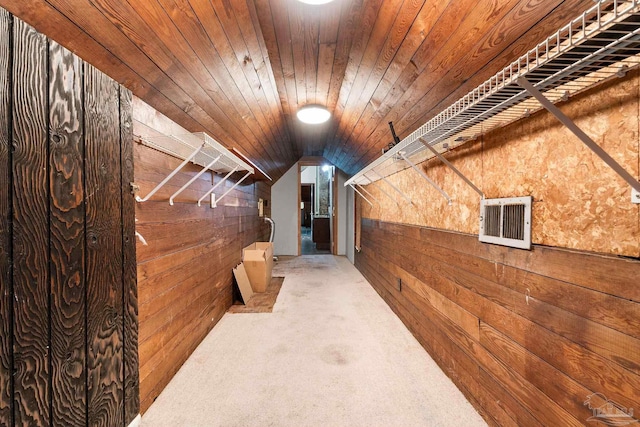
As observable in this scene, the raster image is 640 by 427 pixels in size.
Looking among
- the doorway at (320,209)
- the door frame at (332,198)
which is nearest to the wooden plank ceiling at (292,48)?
the door frame at (332,198)

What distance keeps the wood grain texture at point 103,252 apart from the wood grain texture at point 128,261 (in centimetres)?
3

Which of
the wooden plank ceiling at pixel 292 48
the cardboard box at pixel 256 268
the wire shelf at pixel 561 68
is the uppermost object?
the wooden plank ceiling at pixel 292 48

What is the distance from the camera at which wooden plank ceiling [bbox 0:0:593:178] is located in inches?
36.4

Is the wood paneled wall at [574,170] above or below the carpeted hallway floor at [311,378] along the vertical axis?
above

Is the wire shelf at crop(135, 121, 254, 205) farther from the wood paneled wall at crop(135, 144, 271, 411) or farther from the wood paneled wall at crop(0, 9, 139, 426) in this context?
the wood paneled wall at crop(0, 9, 139, 426)

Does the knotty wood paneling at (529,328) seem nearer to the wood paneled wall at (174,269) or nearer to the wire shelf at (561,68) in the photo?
the wire shelf at (561,68)

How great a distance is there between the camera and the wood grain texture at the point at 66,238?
749 millimetres

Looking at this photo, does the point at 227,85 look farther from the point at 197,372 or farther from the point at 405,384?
the point at 405,384

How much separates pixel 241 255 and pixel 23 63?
3.10 metres

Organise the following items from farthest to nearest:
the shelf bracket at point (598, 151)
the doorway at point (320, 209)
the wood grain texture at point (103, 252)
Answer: the doorway at point (320, 209) → the wood grain texture at point (103, 252) → the shelf bracket at point (598, 151)

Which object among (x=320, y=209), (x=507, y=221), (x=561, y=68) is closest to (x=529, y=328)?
(x=507, y=221)

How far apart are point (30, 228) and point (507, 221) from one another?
1.62 m

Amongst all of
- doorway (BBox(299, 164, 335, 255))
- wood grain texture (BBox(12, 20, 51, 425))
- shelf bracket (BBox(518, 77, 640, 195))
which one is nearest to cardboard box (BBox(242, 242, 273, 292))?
doorway (BBox(299, 164, 335, 255))

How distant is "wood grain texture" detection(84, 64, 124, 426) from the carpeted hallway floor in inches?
24.5
